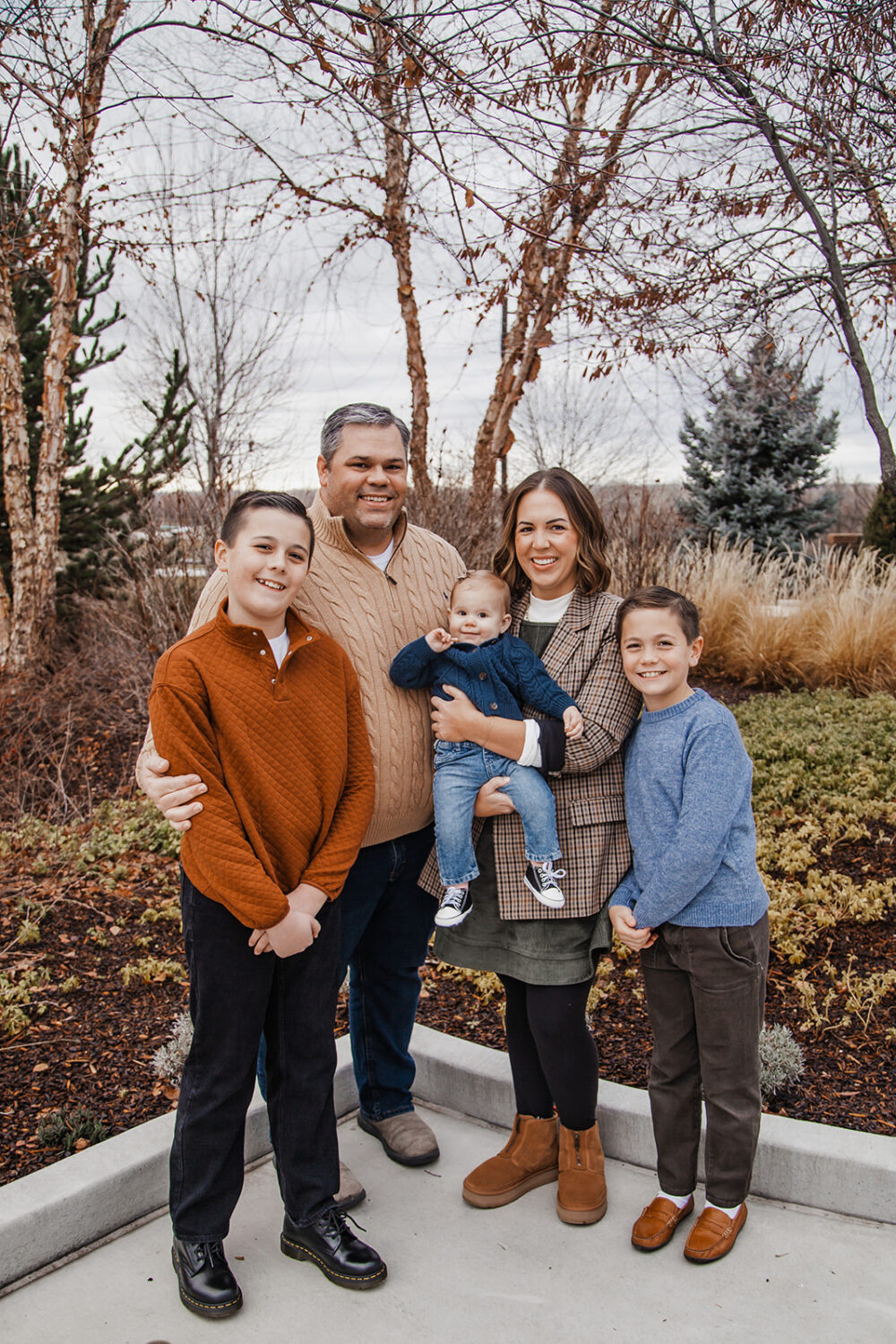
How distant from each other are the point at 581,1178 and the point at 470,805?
1.10m

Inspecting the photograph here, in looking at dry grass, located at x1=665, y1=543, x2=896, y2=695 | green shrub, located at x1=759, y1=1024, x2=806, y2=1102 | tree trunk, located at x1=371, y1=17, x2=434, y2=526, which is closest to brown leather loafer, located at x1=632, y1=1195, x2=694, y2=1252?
green shrub, located at x1=759, y1=1024, x2=806, y2=1102

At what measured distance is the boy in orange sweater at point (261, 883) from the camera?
2266 millimetres

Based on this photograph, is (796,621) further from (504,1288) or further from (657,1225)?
(504,1288)

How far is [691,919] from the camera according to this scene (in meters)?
2.42

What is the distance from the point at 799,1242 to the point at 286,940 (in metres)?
1.60

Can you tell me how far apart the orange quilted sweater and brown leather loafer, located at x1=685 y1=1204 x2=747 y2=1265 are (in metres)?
1.30

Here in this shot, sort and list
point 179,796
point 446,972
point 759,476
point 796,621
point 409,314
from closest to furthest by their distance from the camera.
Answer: point 179,796, point 446,972, point 796,621, point 409,314, point 759,476

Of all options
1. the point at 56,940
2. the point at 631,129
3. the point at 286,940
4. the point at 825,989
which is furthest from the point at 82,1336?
the point at 631,129

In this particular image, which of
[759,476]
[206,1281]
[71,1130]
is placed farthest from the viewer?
Result: [759,476]

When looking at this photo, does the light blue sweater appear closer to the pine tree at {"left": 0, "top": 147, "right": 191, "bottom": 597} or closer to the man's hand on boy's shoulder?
the man's hand on boy's shoulder

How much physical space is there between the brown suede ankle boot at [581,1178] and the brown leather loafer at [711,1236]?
0.87 feet

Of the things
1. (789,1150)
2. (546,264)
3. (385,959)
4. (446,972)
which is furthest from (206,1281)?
(546,264)

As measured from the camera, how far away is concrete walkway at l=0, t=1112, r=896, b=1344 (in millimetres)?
2268

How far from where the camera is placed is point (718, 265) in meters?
4.99
